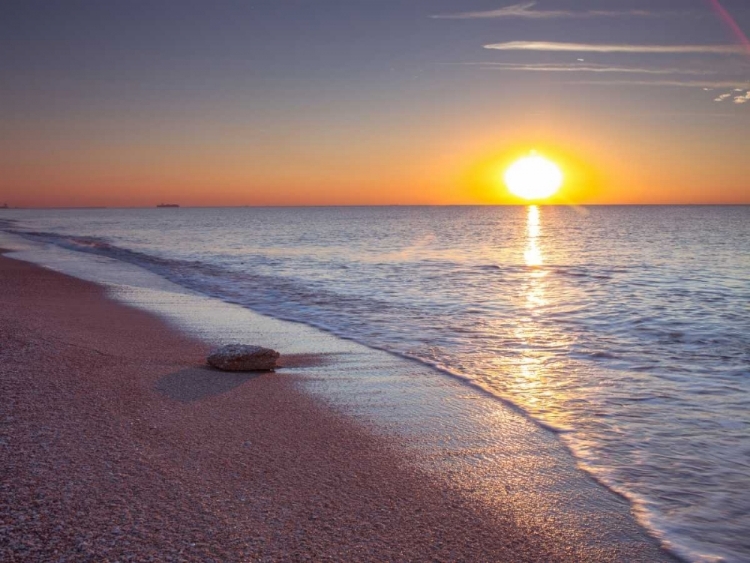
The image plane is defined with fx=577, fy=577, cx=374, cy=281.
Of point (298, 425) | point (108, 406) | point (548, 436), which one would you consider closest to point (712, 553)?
point (548, 436)

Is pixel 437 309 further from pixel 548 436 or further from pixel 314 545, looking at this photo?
pixel 314 545

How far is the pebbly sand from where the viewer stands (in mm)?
3383

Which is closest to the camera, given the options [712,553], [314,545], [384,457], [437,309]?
[314,545]

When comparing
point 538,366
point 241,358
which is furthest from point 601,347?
point 241,358

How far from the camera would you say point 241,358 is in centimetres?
770

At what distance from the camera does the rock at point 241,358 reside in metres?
7.69

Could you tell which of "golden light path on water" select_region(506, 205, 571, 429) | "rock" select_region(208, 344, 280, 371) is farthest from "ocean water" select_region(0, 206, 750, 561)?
"rock" select_region(208, 344, 280, 371)

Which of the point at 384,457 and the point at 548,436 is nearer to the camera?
the point at 384,457

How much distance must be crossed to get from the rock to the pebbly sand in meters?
0.58

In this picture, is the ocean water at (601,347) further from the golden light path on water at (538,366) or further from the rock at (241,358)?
the rock at (241,358)

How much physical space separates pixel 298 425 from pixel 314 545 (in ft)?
7.46

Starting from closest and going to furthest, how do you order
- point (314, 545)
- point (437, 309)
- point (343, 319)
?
point (314, 545) < point (343, 319) < point (437, 309)

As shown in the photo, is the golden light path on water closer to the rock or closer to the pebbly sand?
Result: the pebbly sand

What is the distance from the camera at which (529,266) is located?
1108 inches
